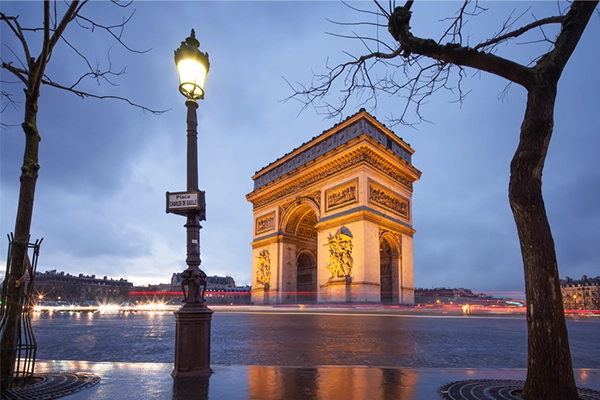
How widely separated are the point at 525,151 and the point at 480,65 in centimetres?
90

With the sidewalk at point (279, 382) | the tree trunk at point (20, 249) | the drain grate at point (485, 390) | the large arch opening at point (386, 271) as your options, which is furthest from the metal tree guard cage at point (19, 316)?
the large arch opening at point (386, 271)

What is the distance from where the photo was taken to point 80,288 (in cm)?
8762

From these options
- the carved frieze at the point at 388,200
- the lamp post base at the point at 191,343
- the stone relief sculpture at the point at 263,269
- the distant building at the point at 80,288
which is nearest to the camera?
the lamp post base at the point at 191,343

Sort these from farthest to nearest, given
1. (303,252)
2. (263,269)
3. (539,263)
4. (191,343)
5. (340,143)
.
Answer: (303,252)
(263,269)
(340,143)
(191,343)
(539,263)

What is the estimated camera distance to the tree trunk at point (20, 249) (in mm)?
3602

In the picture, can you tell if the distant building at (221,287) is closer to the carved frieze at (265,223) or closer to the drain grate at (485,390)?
the carved frieze at (265,223)

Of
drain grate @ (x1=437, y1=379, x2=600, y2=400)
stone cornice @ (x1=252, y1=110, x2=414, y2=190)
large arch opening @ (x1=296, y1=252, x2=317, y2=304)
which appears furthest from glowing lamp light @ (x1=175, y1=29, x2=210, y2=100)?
large arch opening @ (x1=296, y1=252, x2=317, y2=304)

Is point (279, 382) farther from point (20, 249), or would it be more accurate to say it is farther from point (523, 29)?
point (523, 29)

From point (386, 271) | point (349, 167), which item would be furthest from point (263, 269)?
point (349, 167)

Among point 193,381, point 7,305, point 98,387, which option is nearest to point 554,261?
point 193,381

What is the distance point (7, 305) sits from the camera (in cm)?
367

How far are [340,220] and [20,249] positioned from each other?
20965mm

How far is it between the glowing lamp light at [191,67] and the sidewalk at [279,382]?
2.96 m

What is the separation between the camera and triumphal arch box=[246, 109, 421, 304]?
22891mm
